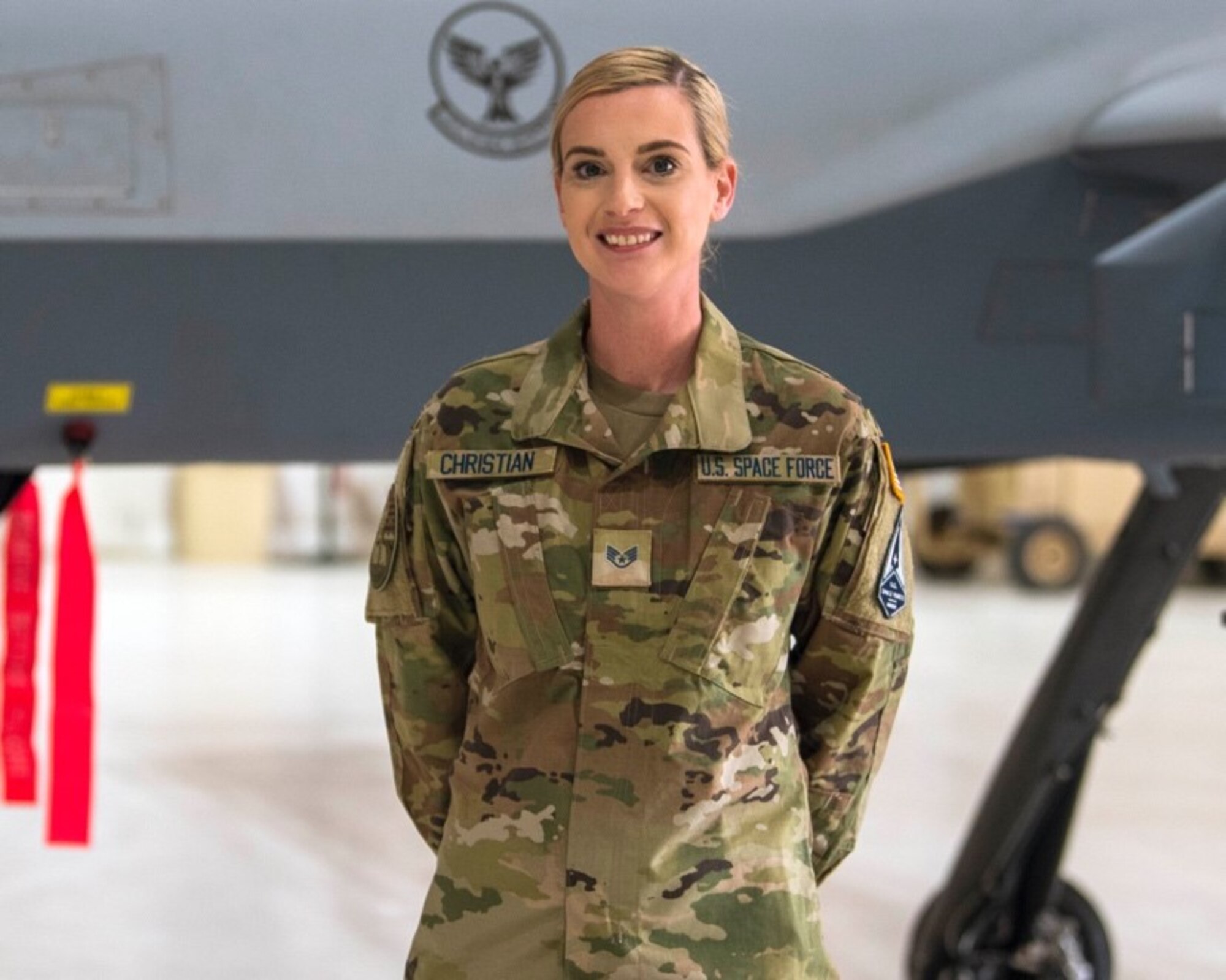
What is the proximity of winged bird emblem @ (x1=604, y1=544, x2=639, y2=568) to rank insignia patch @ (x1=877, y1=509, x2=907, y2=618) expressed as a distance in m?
0.24

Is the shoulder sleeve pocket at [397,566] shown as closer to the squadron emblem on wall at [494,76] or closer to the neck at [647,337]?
the neck at [647,337]

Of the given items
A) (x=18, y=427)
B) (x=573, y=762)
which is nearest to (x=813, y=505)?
(x=573, y=762)

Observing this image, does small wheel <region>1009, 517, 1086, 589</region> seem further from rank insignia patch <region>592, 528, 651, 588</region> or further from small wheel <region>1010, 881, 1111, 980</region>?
rank insignia patch <region>592, 528, 651, 588</region>

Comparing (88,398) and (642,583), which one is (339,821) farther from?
(642,583)

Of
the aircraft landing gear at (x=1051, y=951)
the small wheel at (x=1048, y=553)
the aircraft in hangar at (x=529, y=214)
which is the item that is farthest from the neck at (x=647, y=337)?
the small wheel at (x=1048, y=553)

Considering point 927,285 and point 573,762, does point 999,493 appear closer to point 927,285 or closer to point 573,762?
point 927,285

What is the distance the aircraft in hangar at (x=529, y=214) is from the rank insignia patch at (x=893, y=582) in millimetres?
1162

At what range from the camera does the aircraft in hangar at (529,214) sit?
7.82 feet

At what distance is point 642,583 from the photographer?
1321mm

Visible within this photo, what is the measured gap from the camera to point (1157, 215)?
8.48 feet

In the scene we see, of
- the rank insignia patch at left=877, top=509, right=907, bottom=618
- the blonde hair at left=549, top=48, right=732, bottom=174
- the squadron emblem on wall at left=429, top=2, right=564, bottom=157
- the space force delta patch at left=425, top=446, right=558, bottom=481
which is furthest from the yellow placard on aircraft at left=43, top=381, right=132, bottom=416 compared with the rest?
the rank insignia patch at left=877, top=509, right=907, bottom=618

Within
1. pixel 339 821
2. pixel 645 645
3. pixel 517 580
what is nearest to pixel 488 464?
pixel 517 580

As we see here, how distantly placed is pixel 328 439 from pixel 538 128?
2.04 feet

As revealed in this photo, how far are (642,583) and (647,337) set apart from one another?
225 mm
